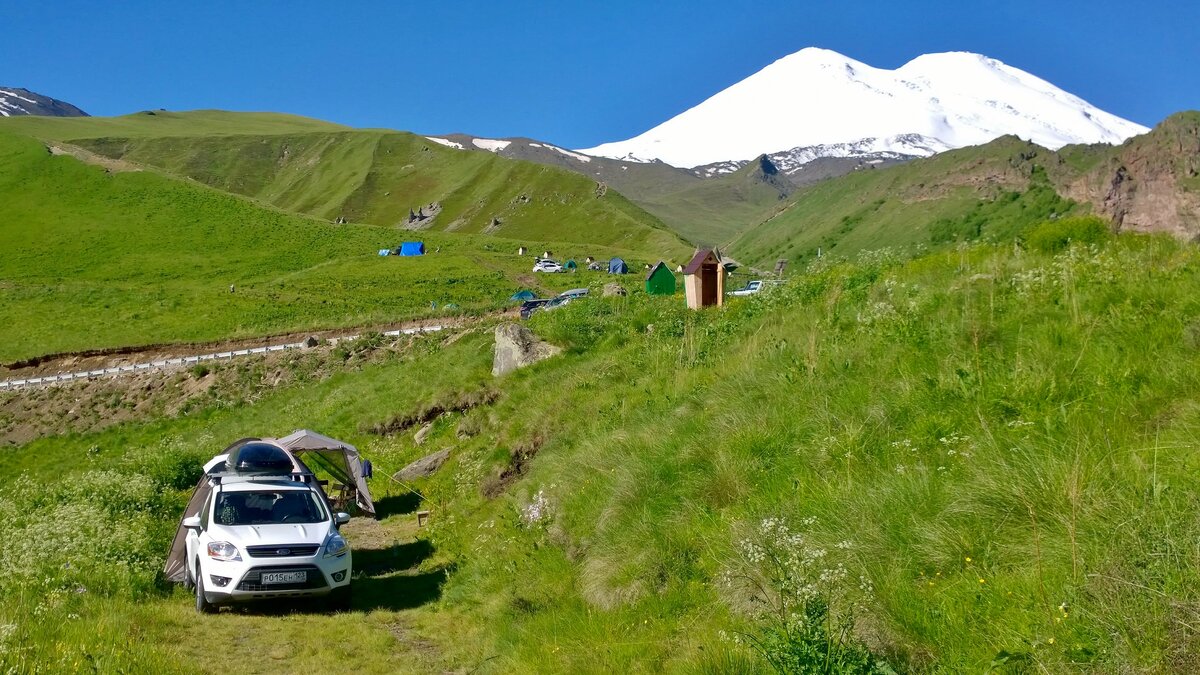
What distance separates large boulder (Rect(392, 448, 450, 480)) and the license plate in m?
7.43

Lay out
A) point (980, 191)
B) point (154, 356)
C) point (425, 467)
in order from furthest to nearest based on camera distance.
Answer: point (980, 191)
point (154, 356)
point (425, 467)

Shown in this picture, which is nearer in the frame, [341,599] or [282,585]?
[282,585]

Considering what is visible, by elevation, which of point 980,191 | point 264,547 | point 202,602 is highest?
point 980,191

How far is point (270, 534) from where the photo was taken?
35.6ft

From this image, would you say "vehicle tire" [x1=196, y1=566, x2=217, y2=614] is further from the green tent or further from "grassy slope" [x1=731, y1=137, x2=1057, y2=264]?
"grassy slope" [x1=731, y1=137, x2=1057, y2=264]

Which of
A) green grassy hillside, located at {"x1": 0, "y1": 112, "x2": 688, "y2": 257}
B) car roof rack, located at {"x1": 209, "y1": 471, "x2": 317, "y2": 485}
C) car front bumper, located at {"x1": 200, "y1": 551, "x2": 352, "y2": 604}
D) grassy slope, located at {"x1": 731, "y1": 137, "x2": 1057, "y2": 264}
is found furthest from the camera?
green grassy hillside, located at {"x1": 0, "y1": 112, "x2": 688, "y2": 257}

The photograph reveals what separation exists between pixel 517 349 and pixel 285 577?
32.0 ft

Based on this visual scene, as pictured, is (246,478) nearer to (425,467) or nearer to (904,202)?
(425,467)

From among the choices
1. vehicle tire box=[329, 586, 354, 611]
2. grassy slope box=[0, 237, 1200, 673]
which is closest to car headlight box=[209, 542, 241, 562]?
grassy slope box=[0, 237, 1200, 673]

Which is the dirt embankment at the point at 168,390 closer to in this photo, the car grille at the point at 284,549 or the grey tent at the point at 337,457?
the grey tent at the point at 337,457

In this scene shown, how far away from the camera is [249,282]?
73.3 meters

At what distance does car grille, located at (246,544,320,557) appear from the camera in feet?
34.4

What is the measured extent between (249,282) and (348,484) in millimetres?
60500

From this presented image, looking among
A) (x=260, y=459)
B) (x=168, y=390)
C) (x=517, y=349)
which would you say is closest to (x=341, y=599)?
(x=260, y=459)
